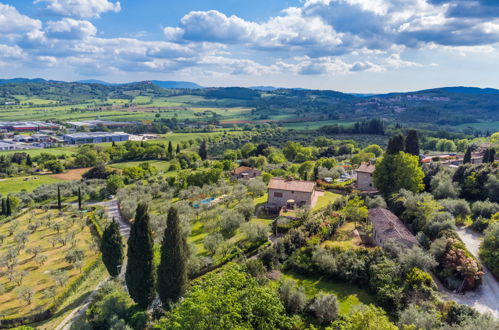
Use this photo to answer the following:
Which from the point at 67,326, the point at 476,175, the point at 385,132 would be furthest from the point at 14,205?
the point at 385,132

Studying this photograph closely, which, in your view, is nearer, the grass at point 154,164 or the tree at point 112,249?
the tree at point 112,249

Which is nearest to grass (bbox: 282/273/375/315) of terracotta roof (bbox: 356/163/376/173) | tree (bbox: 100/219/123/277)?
tree (bbox: 100/219/123/277)

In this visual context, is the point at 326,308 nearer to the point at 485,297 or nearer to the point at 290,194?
the point at 485,297

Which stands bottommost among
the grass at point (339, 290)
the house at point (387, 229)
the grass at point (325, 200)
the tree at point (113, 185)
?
the tree at point (113, 185)

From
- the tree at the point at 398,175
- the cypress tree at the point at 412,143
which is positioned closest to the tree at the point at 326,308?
the tree at the point at 398,175

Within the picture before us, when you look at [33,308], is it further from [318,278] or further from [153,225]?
[318,278]

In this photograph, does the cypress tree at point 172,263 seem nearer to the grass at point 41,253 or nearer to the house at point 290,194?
the grass at point 41,253

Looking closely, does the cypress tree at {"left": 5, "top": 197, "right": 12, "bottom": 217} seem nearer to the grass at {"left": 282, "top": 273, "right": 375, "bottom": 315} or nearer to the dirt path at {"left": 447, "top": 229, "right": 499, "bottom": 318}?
the grass at {"left": 282, "top": 273, "right": 375, "bottom": 315}
